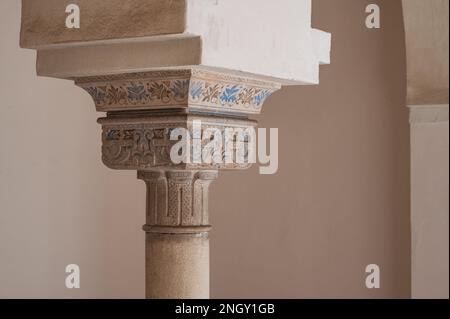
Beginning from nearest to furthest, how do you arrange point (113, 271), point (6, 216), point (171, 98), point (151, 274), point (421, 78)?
1. point (171, 98)
2. point (151, 274)
3. point (421, 78)
4. point (6, 216)
5. point (113, 271)

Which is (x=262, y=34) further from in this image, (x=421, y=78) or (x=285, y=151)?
(x=285, y=151)

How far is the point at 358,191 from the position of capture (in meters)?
5.72

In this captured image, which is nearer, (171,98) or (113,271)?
(171,98)

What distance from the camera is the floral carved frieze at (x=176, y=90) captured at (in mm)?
3479

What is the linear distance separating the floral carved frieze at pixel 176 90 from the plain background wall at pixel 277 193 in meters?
1.37

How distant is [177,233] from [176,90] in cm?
64

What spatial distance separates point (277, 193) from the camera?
604 cm

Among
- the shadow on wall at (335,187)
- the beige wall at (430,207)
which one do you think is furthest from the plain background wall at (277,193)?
the beige wall at (430,207)

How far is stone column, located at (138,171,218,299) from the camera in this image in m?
3.70

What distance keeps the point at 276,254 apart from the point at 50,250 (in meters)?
1.67

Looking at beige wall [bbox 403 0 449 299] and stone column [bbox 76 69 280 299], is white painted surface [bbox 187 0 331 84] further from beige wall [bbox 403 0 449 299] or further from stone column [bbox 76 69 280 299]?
beige wall [bbox 403 0 449 299]

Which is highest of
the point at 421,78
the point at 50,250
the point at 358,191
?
the point at 421,78

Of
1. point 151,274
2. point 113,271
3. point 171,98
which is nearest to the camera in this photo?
point 171,98

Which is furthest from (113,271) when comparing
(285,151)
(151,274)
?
(151,274)
